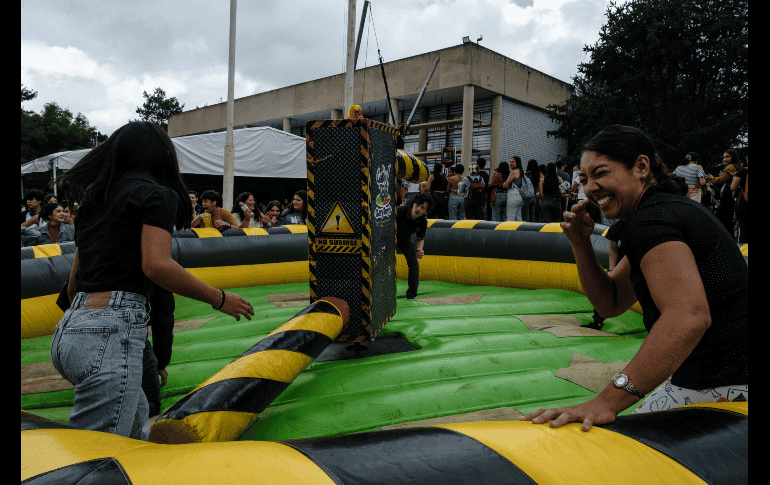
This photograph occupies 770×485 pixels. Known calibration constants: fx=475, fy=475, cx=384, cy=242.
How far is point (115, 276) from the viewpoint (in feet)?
5.86

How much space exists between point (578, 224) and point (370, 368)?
2.10 metres

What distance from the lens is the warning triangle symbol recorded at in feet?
12.4

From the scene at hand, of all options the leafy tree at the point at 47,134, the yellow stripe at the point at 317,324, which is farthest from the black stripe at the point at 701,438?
the leafy tree at the point at 47,134

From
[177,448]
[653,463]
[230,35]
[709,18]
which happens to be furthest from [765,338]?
[709,18]

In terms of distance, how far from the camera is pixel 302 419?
→ 2670 mm

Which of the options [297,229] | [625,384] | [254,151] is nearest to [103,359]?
[625,384]

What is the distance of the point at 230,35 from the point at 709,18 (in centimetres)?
1696

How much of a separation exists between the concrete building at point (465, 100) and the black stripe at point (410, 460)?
19.0 m

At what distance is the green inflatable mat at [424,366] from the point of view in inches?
109

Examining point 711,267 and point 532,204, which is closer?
point 711,267

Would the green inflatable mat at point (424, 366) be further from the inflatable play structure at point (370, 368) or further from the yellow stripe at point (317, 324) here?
the yellow stripe at point (317, 324)

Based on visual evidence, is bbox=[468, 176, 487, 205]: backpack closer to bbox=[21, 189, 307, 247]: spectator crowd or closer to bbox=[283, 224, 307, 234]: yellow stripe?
Answer: bbox=[21, 189, 307, 247]: spectator crowd

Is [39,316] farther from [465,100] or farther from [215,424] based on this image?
[465,100]

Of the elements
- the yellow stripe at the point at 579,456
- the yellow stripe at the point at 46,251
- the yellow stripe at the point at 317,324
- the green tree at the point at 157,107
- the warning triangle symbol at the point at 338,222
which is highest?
the green tree at the point at 157,107
